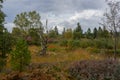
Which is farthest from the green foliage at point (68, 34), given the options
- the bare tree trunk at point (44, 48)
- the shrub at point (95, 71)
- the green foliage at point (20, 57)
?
the green foliage at point (20, 57)

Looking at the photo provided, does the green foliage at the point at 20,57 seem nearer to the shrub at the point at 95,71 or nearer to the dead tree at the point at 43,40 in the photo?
the shrub at the point at 95,71

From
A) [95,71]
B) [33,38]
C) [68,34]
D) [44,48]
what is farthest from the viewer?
[68,34]

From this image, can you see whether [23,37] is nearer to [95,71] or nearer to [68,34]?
[95,71]

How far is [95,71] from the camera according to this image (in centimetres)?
1442

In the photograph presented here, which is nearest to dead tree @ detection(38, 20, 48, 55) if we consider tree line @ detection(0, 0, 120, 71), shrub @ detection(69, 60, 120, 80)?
tree line @ detection(0, 0, 120, 71)

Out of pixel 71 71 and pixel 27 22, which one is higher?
pixel 27 22

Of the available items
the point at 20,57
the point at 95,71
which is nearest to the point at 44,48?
the point at 20,57

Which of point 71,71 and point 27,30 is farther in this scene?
point 27,30

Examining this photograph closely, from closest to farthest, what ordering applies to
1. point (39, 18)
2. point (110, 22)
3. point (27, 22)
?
1. point (110, 22)
2. point (39, 18)
3. point (27, 22)

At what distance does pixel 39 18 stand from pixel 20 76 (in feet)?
102

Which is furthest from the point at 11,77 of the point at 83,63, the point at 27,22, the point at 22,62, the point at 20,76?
the point at 27,22

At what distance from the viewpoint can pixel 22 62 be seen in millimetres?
14414

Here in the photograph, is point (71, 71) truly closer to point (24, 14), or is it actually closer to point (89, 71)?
point (89, 71)

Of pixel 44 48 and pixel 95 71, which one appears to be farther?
pixel 44 48
